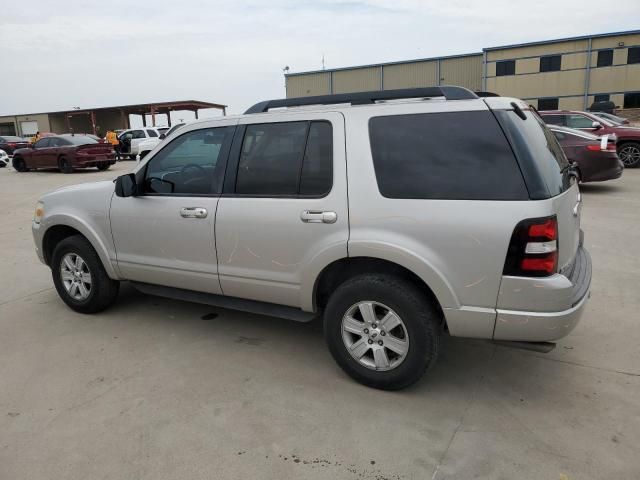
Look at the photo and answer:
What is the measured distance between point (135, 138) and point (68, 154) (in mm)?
7061

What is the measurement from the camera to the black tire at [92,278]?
436cm

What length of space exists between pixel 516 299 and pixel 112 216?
3.24 metres

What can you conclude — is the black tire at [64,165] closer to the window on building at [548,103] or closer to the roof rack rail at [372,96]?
the roof rack rail at [372,96]

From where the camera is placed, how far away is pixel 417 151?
2.90 m

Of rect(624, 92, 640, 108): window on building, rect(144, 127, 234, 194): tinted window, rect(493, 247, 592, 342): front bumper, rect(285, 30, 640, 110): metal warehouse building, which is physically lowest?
rect(493, 247, 592, 342): front bumper

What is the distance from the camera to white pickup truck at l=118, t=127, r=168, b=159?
24.7m

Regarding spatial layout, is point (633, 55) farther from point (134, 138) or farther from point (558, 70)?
point (134, 138)

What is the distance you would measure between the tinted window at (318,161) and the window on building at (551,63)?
39.1 metres

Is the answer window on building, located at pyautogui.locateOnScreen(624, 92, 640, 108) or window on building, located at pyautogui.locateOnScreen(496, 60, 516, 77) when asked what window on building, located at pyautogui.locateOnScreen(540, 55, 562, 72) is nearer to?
window on building, located at pyautogui.locateOnScreen(496, 60, 516, 77)

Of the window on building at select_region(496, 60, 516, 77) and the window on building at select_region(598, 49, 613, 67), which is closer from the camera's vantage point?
the window on building at select_region(598, 49, 613, 67)

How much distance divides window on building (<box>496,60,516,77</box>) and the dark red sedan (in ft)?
99.3

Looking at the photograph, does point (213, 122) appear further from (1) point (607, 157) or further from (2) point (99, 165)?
(2) point (99, 165)

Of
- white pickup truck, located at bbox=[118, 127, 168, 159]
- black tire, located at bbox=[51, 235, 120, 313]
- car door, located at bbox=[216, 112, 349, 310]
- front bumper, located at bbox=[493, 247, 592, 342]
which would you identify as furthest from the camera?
white pickup truck, located at bbox=[118, 127, 168, 159]

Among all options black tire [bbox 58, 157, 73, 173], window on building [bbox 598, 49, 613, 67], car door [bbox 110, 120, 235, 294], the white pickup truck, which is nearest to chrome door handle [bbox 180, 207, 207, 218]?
car door [bbox 110, 120, 235, 294]
